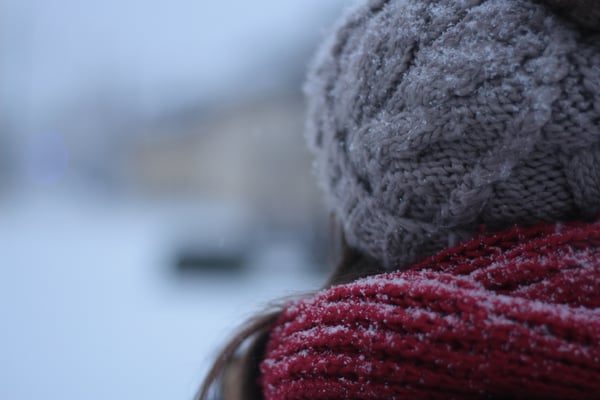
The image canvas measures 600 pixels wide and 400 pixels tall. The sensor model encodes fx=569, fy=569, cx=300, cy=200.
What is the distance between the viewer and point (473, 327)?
690 mm

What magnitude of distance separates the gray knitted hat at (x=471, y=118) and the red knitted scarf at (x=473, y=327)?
2.0 inches

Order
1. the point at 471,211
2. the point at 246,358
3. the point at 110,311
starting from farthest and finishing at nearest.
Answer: the point at 110,311 < the point at 246,358 < the point at 471,211

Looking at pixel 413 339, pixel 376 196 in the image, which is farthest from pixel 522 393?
pixel 376 196

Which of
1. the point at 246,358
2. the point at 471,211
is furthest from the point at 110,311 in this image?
the point at 471,211

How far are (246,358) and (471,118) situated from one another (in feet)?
2.33

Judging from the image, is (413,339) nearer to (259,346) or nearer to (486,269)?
(486,269)

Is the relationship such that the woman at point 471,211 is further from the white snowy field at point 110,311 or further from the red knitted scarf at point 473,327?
the white snowy field at point 110,311

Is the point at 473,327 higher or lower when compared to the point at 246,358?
higher

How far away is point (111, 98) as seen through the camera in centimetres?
1966

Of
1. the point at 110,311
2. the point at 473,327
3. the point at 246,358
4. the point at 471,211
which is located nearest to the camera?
the point at 473,327

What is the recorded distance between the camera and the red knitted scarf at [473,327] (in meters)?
0.66

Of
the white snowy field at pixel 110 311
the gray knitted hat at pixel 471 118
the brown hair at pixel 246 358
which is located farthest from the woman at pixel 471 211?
the white snowy field at pixel 110 311

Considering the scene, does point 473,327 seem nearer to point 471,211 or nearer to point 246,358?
point 471,211

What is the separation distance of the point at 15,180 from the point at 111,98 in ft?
Answer: 16.4
